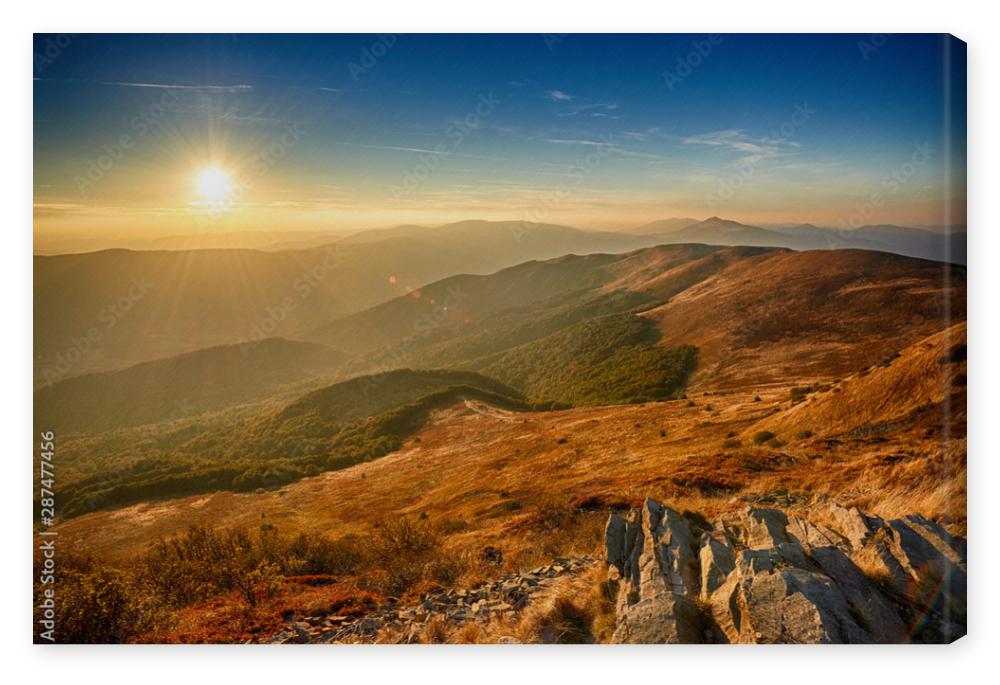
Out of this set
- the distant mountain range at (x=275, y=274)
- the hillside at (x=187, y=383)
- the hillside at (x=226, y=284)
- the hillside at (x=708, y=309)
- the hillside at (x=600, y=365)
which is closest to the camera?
the distant mountain range at (x=275, y=274)

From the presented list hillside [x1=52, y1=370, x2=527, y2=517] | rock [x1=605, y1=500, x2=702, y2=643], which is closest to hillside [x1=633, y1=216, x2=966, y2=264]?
rock [x1=605, y1=500, x2=702, y2=643]

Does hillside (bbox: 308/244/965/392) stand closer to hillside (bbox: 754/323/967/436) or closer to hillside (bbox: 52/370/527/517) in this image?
hillside (bbox: 754/323/967/436)

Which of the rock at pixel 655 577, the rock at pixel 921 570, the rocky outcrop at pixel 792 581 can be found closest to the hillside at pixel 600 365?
the rock at pixel 655 577

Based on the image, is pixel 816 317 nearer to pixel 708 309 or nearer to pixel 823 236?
pixel 823 236

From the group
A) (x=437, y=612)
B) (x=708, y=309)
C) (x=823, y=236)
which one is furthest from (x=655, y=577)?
(x=708, y=309)

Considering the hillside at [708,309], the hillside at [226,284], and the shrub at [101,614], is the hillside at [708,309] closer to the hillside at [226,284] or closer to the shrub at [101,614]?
the hillside at [226,284]
